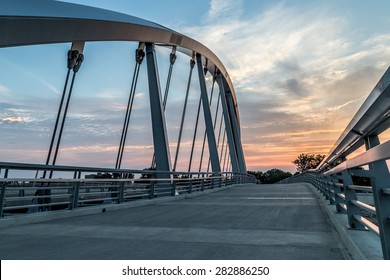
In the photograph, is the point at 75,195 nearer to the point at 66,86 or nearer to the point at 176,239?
the point at 176,239

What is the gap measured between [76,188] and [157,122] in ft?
24.8

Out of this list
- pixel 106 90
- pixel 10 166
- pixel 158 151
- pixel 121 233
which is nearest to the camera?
pixel 121 233

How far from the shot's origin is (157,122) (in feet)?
47.2

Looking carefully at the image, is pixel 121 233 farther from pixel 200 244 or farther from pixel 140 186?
pixel 140 186

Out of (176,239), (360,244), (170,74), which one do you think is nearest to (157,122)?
(170,74)

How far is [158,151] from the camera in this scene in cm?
1406

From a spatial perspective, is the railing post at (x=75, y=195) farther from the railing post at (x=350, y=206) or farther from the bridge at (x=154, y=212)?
the railing post at (x=350, y=206)

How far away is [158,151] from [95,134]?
3.10m

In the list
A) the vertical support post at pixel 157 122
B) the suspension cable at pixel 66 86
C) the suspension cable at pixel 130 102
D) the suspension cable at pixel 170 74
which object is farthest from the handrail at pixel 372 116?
the suspension cable at pixel 170 74

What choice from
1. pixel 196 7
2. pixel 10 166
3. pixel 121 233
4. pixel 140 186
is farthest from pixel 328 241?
pixel 196 7

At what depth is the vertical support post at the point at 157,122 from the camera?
13875 mm

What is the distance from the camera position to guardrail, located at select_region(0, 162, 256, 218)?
5.71 metres

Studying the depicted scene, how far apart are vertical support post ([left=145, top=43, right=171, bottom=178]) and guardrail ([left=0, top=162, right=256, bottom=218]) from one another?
1.21 metres

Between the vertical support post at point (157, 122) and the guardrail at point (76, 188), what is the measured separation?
1.21 metres
